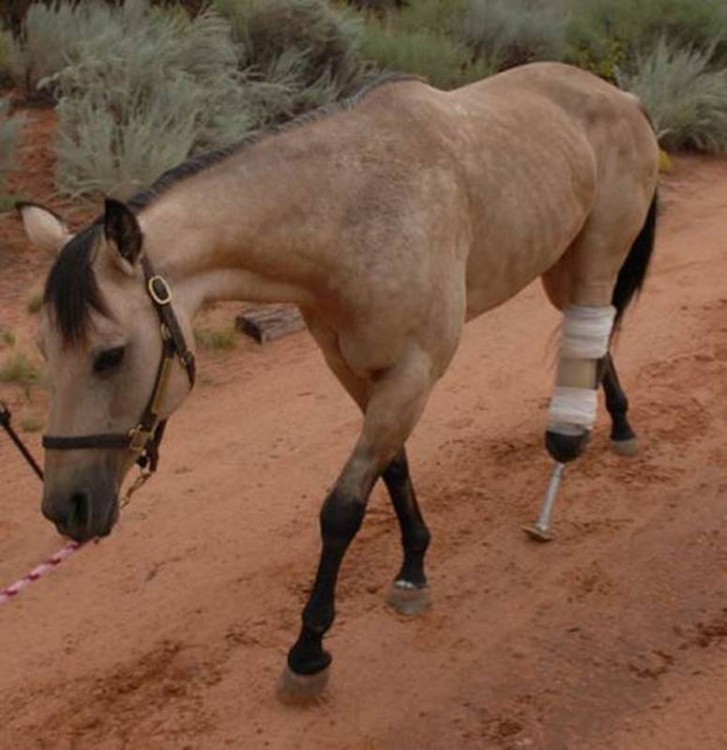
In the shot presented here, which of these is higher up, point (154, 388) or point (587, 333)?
point (154, 388)

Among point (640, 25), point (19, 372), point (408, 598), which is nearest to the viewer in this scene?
point (408, 598)

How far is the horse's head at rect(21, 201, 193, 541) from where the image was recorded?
2680 mm

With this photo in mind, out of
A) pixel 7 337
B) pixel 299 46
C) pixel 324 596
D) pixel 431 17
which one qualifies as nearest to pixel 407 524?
pixel 324 596

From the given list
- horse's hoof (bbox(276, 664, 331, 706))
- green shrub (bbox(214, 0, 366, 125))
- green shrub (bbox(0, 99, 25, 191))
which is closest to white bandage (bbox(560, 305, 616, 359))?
horse's hoof (bbox(276, 664, 331, 706))

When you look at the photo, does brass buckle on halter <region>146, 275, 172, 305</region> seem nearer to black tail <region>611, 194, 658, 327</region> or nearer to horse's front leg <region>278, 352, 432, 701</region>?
horse's front leg <region>278, 352, 432, 701</region>

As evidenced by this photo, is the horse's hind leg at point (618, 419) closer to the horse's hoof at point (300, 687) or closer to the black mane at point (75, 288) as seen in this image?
the horse's hoof at point (300, 687)

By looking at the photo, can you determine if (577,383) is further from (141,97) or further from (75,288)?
(141,97)

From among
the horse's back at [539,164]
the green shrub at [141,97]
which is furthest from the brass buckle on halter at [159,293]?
the green shrub at [141,97]

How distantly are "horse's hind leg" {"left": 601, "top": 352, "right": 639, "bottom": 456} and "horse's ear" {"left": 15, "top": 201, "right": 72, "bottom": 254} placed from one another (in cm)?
281

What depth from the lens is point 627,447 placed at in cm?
507

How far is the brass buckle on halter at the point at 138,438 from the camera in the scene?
2840 mm

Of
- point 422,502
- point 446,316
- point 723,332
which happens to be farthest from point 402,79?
point 723,332

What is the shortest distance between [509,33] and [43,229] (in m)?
8.71

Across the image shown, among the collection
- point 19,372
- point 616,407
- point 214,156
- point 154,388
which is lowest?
point 19,372
